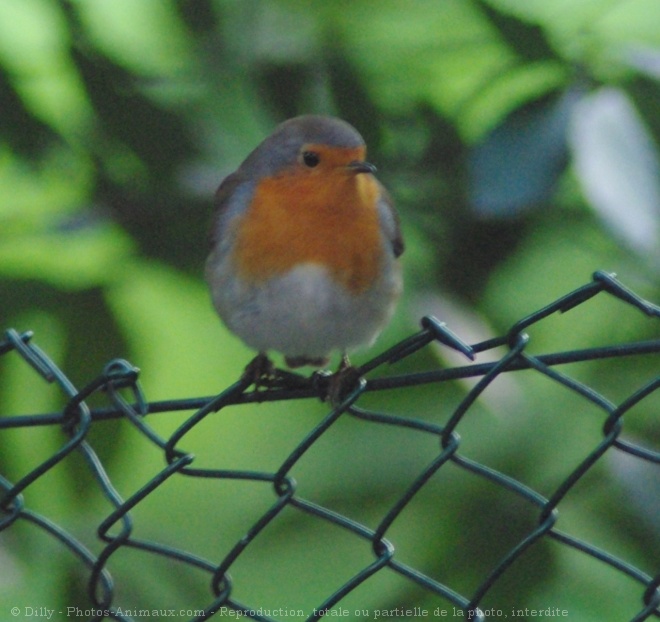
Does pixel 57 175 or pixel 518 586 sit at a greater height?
pixel 57 175

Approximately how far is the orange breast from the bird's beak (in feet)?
0.09

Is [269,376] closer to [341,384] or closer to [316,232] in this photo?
[316,232]

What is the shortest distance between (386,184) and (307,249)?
15.1 inches

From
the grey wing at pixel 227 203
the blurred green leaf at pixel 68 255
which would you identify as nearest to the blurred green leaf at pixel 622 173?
the grey wing at pixel 227 203

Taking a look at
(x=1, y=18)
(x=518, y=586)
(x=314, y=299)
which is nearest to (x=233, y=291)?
(x=314, y=299)

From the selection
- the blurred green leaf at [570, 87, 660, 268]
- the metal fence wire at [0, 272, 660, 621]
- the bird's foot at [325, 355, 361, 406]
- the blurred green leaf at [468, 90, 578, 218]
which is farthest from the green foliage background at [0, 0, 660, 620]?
the metal fence wire at [0, 272, 660, 621]

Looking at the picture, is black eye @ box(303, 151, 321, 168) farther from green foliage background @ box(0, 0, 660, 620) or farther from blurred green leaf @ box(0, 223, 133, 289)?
blurred green leaf @ box(0, 223, 133, 289)

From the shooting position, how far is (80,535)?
2.51m

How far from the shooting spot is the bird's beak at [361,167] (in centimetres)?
242

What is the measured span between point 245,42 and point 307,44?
143 mm

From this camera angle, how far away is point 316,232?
2406mm

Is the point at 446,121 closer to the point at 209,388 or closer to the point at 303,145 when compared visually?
the point at 303,145

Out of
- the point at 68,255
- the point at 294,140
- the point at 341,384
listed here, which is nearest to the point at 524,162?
the point at 294,140

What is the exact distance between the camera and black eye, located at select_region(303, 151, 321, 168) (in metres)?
2.56
